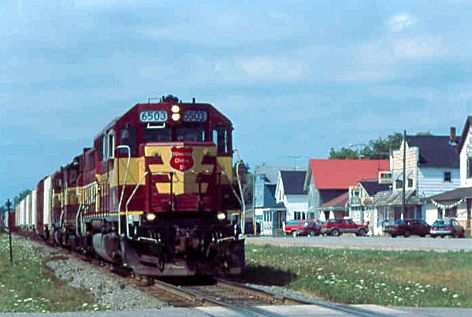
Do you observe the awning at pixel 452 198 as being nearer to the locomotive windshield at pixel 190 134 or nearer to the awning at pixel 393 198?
the awning at pixel 393 198

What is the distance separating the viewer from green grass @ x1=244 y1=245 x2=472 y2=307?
1661cm

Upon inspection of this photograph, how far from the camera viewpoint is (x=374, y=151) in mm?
152875

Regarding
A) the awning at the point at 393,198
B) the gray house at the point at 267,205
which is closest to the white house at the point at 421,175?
the awning at the point at 393,198

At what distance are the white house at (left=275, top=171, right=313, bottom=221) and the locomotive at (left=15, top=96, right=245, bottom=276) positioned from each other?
85784 millimetres

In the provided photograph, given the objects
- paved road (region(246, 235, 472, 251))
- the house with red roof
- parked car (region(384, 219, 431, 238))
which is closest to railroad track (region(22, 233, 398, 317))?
paved road (region(246, 235, 472, 251))

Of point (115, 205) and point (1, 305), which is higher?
point (115, 205)

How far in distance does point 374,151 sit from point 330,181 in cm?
5446

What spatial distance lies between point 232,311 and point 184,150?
653 cm

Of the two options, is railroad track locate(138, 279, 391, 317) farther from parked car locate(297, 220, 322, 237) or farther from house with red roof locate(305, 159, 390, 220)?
house with red roof locate(305, 159, 390, 220)

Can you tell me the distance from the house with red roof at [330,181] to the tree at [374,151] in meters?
42.4

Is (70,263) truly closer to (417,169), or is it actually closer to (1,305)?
(1,305)

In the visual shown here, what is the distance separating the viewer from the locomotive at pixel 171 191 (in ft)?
64.0

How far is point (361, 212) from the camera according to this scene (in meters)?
87.9

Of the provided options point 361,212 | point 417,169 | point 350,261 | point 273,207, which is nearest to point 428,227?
point 417,169
